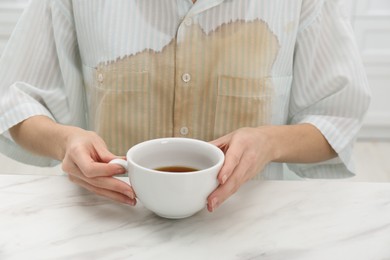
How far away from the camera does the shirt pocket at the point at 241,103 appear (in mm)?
980

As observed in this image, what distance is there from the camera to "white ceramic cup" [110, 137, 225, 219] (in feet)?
2.10

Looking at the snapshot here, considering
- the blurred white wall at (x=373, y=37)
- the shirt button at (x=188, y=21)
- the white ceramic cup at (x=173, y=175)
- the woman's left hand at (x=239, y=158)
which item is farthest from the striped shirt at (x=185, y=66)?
the blurred white wall at (x=373, y=37)

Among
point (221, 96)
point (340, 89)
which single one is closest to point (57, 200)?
point (221, 96)

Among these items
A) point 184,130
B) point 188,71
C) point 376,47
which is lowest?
point 376,47

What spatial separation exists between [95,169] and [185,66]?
1.07ft

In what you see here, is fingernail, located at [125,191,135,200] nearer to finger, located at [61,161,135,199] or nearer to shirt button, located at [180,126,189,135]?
finger, located at [61,161,135,199]

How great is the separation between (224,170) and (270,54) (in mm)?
372

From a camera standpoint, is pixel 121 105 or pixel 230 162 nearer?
pixel 230 162

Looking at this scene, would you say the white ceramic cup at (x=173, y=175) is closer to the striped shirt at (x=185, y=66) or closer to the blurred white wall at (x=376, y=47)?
the striped shirt at (x=185, y=66)

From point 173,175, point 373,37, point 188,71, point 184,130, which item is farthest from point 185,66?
point 373,37

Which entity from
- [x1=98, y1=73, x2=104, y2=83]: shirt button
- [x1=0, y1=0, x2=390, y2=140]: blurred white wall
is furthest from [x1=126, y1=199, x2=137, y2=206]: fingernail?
[x1=0, y1=0, x2=390, y2=140]: blurred white wall

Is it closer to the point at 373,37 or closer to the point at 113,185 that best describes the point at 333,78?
the point at 113,185

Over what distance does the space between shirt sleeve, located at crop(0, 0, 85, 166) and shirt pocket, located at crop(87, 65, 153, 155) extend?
6cm

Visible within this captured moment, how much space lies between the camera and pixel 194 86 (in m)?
0.97
